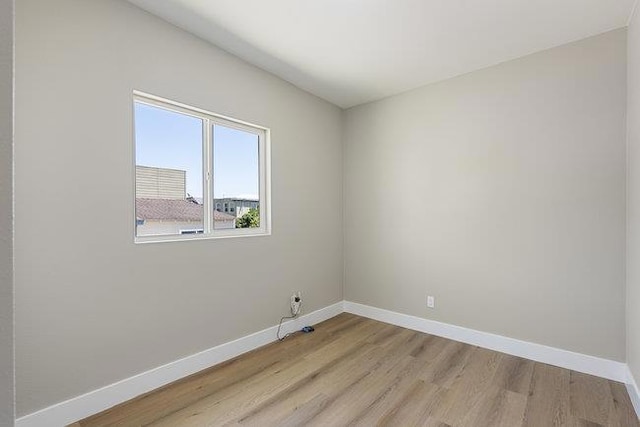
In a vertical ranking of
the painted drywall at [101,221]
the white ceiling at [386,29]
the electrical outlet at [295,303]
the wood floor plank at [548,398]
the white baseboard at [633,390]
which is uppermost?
the white ceiling at [386,29]

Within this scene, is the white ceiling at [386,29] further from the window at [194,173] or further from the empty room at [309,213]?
the window at [194,173]

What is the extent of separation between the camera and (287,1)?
200 centimetres

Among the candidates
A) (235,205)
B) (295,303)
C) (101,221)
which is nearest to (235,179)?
(235,205)

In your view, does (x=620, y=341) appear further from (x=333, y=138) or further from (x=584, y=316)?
(x=333, y=138)

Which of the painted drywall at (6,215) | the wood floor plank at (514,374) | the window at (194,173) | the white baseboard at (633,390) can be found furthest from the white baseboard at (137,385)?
the white baseboard at (633,390)

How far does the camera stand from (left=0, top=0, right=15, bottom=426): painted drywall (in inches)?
20.8

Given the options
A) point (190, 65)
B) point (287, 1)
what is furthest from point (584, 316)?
point (190, 65)

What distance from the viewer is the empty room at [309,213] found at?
180 cm

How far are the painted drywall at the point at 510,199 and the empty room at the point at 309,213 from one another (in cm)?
2

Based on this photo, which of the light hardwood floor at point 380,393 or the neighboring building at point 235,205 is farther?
the neighboring building at point 235,205

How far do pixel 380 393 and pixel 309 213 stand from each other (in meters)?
1.90

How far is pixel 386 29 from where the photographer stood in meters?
2.29

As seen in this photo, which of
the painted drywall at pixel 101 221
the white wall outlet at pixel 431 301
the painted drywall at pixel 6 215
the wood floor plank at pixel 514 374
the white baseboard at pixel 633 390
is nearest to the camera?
the painted drywall at pixel 6 215

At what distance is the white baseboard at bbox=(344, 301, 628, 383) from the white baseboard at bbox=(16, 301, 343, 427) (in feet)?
4.24
